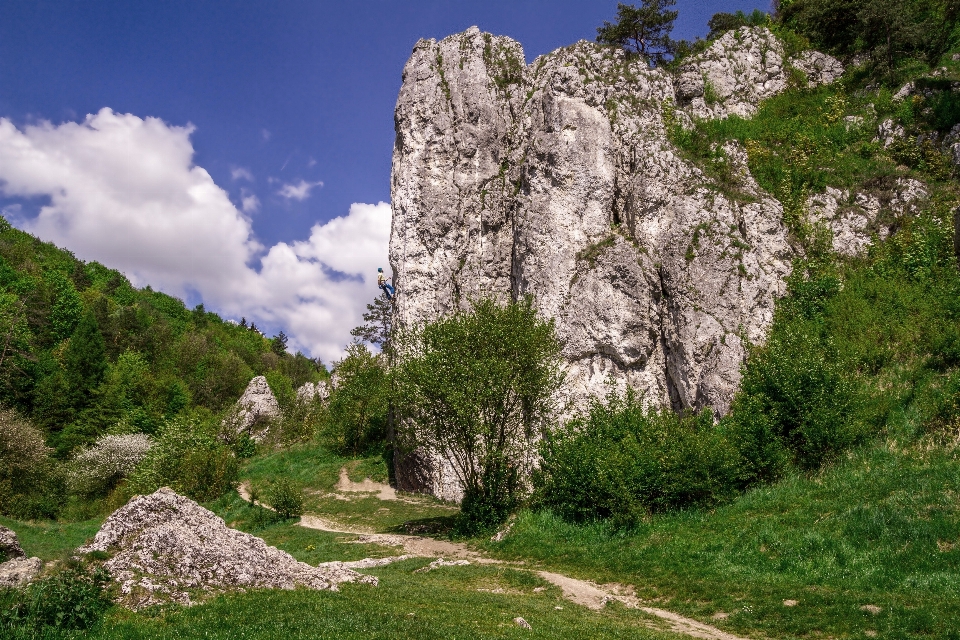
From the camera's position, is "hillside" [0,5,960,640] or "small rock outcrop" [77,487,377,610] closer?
"small rock outcrop" [77,487,377,610]

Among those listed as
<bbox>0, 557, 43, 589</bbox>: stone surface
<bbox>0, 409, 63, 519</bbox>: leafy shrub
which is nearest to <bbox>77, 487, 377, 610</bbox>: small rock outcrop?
<bbox>0, 557, 43, 589</bbox>: stone surface

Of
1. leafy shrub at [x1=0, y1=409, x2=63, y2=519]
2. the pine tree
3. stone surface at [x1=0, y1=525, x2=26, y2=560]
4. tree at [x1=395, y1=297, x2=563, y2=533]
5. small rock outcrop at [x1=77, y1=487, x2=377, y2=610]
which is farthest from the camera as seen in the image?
the pine tree

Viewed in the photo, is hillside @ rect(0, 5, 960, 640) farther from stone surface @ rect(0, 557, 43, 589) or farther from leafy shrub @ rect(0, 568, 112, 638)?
stone surface @ rect(0, 557, 43, 589)

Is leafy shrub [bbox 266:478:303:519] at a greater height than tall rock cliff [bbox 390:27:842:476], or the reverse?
tall rock cliff [bbox 390:27:842:476]

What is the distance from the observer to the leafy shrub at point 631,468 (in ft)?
70.3

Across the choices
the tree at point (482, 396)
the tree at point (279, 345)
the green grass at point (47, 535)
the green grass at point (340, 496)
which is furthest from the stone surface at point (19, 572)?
the tree at point (279, 345)

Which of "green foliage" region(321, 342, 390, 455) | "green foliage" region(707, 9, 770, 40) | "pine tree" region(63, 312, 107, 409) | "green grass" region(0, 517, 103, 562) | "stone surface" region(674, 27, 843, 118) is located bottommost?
"green grass" region(0, 517, 103, 562)

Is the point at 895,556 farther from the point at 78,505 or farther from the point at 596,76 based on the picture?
the point at 78,505

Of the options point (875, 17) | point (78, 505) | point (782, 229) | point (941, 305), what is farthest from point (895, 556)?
point (78, 505)

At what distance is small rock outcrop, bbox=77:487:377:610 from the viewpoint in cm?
1138

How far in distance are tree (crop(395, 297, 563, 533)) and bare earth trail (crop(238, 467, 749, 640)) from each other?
2.68m

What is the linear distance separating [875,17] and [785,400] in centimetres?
3497

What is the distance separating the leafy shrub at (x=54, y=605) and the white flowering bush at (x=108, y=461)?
154 feet

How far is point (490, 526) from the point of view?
82.3ft
